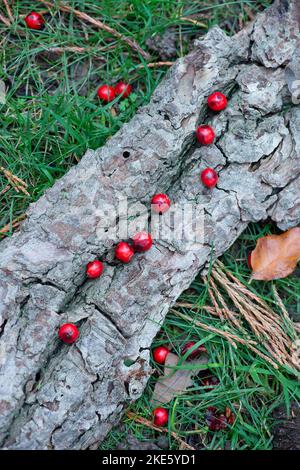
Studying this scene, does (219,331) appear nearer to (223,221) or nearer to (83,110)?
(223,221)

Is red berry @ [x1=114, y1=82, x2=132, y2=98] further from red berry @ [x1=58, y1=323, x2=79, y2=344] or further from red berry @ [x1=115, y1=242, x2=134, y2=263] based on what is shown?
red berry @ [x1=58, y1=323, x2=79, y2=344]

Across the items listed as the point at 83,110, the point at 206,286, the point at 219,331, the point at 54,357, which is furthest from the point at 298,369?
the point at 83,110

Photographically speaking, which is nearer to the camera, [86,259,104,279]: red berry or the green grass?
[86,259,104,279]: red berry

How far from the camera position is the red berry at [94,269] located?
11.2 ft

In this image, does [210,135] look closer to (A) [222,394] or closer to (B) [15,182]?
(B) [15,182]

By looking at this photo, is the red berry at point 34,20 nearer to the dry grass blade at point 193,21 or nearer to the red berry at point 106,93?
the red berry at point 106,93

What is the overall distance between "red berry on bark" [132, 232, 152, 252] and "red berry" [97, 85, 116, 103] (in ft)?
4.23

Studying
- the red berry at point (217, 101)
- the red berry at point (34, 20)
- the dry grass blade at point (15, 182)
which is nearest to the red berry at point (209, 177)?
the red berry at point (217, 101)

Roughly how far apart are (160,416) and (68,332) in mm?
944

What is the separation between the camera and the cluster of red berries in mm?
3656

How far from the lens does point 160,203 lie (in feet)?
11.9

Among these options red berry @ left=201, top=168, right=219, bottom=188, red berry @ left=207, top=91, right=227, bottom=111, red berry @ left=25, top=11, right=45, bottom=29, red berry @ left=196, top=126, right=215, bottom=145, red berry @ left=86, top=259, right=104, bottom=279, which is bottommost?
red berry @ left=201, top=168, right=219, bottom=188

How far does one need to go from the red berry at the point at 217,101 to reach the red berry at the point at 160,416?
2.04 metres

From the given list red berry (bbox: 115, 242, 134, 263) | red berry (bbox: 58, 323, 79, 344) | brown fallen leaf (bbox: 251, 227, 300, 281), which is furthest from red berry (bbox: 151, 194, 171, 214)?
red berry (bbox: 58, 323, 79, 344)
